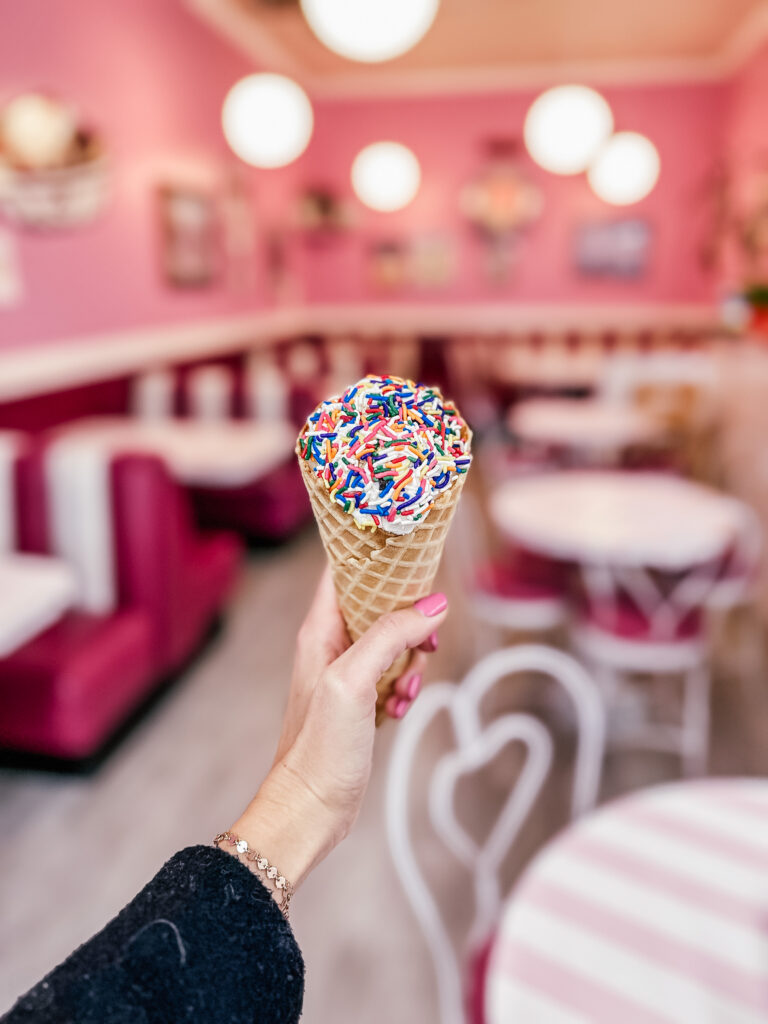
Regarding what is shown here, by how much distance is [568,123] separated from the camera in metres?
4.40

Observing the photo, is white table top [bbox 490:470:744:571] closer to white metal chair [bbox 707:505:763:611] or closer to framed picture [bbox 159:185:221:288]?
white metal chair [bbox 707:505:763:611]

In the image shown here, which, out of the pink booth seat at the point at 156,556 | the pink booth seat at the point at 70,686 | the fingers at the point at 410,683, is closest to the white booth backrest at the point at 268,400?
the pink booth seat at the point at 156,556

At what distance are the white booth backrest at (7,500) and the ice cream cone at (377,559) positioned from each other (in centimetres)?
215

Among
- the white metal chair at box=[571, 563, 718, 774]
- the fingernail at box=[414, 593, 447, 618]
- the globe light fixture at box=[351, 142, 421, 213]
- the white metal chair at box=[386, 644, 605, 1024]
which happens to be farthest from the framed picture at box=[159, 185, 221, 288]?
the fingernail at box=[414, 593, 447, 618]

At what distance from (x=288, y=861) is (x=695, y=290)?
8.27m

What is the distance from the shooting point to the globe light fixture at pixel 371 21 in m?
2.09

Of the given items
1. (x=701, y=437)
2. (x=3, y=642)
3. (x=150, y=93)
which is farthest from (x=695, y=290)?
(x=3, y=642)

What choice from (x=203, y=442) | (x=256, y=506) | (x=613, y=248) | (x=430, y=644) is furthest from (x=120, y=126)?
(x=613, y=248)

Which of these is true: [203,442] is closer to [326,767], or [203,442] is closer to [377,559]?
[377,559]

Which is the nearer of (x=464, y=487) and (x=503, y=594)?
(x=464, y=487)

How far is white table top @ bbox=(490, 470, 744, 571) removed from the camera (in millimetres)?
2266

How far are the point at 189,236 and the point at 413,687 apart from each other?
209 inches

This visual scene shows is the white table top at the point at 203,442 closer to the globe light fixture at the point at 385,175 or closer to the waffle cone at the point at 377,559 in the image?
the waffle cone at the point at 377,559

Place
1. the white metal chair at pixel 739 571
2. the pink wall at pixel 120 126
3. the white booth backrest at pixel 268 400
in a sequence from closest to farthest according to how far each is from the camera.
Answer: the white metal chair at pixel 739 571 < the pink wall at pixel 120 126 < the white booth backrest at pixel 268 400
